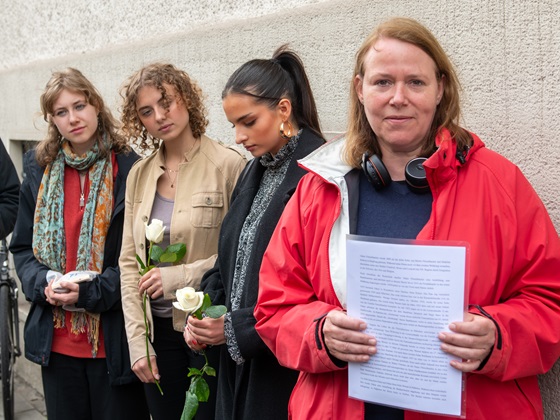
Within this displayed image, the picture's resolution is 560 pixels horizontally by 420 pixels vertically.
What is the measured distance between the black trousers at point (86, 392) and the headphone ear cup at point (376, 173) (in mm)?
2074

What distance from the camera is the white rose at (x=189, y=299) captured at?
8.59 ft

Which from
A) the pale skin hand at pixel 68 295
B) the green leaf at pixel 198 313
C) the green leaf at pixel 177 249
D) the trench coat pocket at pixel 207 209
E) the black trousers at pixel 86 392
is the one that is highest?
the trench coat pocket at pixel 207 209

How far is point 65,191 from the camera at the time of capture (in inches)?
146

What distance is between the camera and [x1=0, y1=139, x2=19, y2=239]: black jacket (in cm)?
465

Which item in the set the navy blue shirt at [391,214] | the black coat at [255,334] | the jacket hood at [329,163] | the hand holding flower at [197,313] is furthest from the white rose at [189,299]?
the navy blue shirt at [391,214]

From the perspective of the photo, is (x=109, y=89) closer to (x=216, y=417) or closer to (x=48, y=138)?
(x=48, y=138)

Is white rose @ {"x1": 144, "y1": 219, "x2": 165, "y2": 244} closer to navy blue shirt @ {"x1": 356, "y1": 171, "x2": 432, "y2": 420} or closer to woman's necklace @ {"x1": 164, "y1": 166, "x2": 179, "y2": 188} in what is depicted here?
woman's necklace @ {"x1": 164, "y1": 166, "x2": 179, "y2": 188}

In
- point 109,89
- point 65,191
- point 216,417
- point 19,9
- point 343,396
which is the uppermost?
point 19,9

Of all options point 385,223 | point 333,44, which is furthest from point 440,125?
point 333,44

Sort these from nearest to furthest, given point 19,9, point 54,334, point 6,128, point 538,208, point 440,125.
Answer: point 538,208 → point 440,125 → point 54,334 → point 19,9 → point 6,128

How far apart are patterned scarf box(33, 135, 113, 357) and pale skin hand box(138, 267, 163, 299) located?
0.58 metres

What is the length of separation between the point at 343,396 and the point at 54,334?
211 centimetres

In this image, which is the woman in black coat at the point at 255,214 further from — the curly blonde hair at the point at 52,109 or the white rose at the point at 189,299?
the curly blonde hair at the point at 52,109

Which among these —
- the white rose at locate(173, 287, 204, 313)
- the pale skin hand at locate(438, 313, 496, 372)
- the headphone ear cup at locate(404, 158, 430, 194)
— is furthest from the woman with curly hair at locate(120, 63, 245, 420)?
the pale skin hand at locate(438, 313, 496, 372)
